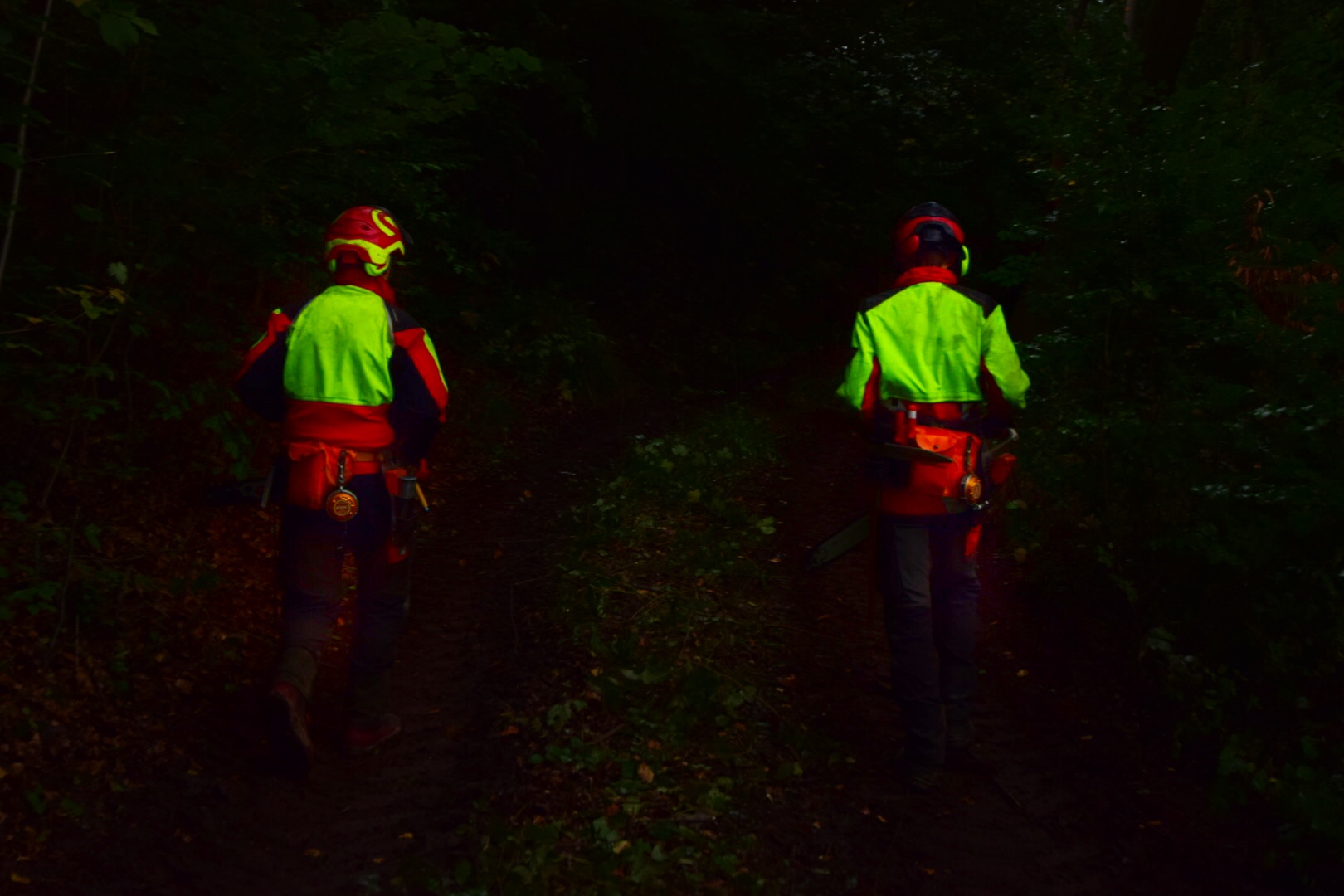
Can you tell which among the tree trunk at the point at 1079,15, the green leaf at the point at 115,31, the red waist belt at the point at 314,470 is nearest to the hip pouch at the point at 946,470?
the red waist belt at the point at 314,470

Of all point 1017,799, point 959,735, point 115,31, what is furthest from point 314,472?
point 1017,799

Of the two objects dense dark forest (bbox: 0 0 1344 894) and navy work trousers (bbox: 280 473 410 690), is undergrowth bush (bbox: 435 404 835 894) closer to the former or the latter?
dense dark forest (bbox: 0 0 1344 894)

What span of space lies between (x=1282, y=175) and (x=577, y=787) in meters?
4.71

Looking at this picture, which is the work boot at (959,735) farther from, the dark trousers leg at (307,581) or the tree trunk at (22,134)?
the tree trunk at (22,134)

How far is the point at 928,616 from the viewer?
4570mm

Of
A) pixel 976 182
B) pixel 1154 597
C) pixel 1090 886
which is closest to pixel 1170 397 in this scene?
pixel 1154 597

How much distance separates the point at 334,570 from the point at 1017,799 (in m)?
3.07

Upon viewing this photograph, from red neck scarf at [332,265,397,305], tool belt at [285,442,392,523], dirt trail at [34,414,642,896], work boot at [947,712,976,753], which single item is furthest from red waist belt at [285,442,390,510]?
work boot at [947,712,976,753]

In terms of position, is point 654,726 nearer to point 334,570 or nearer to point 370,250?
point 334,570

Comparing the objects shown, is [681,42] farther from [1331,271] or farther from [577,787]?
[577,787]

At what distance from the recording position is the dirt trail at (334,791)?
3760 millimetres

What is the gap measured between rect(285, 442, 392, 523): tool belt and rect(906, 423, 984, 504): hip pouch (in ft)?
7.81

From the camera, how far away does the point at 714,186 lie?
61.5ft

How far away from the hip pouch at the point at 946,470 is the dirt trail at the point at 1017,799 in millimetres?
1251
